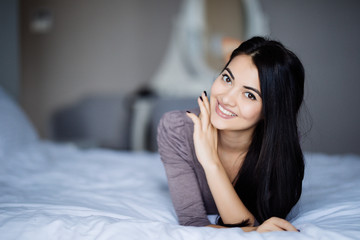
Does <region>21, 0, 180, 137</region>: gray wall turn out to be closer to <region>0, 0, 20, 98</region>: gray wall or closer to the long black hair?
<region>0, 0, 20, 98</region>: gray wall

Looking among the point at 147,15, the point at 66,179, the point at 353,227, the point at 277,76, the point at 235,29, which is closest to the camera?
the point at 353,227

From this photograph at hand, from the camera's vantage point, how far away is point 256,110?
3.40ft

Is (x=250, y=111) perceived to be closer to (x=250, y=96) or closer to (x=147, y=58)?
(x=250, y=96)

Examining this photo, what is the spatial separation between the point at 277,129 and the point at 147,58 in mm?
2620

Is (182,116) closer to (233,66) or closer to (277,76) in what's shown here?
(233,66)

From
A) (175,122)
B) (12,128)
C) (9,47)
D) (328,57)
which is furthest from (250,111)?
(328,57)

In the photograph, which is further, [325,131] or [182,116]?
[325,131]

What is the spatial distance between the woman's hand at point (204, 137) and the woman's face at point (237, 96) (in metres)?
0.03

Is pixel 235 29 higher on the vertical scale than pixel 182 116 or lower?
higher

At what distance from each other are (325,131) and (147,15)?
207 cm

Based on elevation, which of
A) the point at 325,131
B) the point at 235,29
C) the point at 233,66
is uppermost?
the point at 235,29

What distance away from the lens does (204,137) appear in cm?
107

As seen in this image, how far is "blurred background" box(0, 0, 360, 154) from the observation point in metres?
3.01

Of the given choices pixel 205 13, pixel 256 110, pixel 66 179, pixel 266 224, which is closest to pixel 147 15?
pixel 205 13
